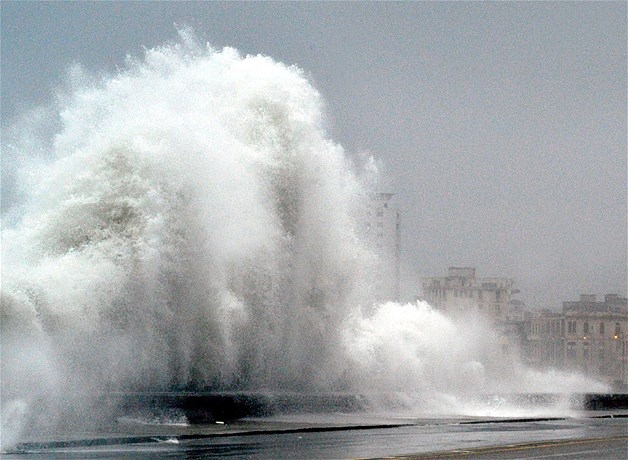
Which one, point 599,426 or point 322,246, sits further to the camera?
point 322,246

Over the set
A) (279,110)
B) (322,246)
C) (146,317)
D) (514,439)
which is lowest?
(514,439)

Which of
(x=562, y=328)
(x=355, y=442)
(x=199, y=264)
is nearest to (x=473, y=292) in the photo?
(x=562, y=328)

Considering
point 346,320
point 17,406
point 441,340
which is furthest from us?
point 441,340

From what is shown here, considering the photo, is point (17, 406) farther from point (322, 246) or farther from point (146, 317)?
point (322, 246)

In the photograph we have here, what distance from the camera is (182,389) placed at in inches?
1284

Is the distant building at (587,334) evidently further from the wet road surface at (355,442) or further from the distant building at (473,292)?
the wet road surface at (355,442)

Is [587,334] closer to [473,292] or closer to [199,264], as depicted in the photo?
[473,292]

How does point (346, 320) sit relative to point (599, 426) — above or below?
above

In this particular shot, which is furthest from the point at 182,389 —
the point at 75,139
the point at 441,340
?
the point at 441,340

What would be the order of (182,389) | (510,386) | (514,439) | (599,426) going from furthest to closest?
(510,386), (182,389), (599,426), (514,439)

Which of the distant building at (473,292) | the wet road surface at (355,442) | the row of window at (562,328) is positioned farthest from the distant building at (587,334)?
the wet road surface at (355,442)

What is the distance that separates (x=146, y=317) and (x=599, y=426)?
10186mm

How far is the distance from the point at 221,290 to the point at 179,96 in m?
5.80

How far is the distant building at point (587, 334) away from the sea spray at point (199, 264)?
58.9 metres
